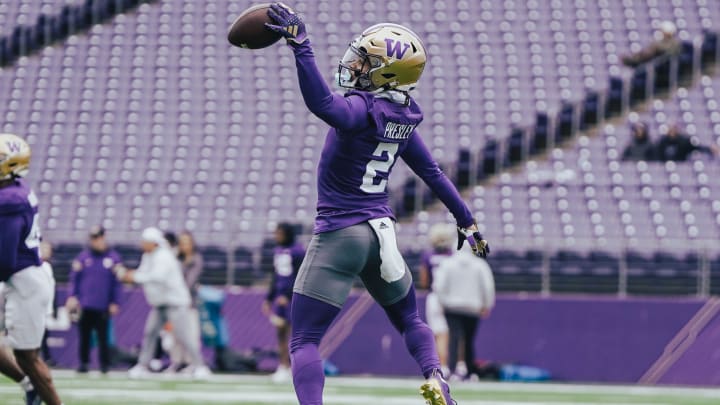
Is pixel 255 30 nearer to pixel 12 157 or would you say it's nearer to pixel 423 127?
pixel 12 157

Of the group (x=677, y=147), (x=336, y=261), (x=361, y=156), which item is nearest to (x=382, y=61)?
(x=361, y=156)

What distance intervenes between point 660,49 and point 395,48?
45.9 feet

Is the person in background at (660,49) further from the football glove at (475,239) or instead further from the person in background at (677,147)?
the football glove at (475,239)

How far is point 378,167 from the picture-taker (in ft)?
18.5

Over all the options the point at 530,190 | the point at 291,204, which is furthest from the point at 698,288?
the point at 291,204

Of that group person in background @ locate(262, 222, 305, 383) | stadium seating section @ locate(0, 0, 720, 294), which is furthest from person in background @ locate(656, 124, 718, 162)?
person in background @ locate(262, 222, 305, 383)

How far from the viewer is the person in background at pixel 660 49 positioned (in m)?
18.7

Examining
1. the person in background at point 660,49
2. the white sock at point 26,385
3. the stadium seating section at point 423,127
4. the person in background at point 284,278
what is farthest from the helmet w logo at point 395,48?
the person in background at point 660,49

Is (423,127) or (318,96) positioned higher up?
(423,127)

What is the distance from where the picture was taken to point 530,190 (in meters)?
16.8

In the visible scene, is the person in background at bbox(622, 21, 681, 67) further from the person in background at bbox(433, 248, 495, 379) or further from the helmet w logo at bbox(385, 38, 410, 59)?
the helmet w logo at bbox(385, 38, 410, 59)

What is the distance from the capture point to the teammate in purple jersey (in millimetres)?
6484

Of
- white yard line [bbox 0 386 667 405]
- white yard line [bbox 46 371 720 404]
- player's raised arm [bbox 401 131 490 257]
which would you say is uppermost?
player's raised arm [bbox 401 131 490 257]

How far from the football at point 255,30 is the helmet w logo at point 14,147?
6.19 ft
